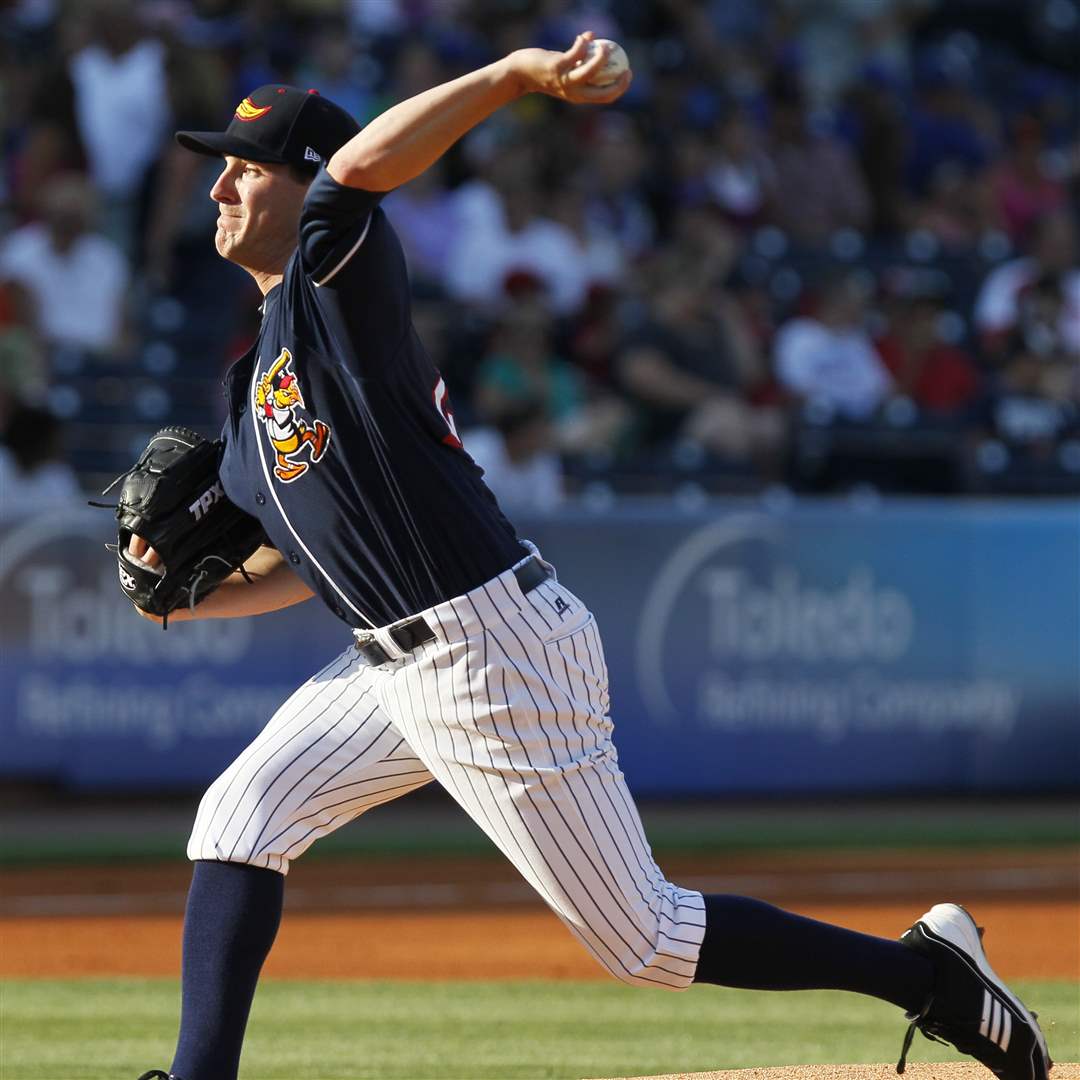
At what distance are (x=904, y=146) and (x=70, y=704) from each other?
750cm

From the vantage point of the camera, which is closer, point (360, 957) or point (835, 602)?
point (360, 957)

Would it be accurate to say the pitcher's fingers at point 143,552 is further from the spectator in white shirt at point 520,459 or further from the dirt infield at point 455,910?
the spectator in white shirt at point 520,459

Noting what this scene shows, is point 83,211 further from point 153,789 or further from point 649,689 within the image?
point 649,689

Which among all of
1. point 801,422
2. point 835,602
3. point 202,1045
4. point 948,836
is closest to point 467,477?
point 202,1045

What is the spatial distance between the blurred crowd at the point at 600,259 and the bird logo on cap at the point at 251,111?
531 cm

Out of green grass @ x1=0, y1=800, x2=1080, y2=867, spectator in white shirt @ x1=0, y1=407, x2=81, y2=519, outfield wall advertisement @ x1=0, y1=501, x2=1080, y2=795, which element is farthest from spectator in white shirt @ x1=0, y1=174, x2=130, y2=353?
green grass @ x1=0, y1=800, x2=1080, y2=867

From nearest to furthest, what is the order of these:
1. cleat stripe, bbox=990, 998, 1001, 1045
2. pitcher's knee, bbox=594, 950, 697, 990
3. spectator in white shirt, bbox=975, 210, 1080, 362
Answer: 1. pitcher's knee, bbox=594, 950, 697, 990
2. cleat stripe, bbox=990, 998, 1001, 1045
3. spectator in white shirt, bbox=975, 210, 1080, 362

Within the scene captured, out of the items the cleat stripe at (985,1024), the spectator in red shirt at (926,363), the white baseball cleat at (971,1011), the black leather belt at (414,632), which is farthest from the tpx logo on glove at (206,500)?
the spectator in red shirt at (926,363)

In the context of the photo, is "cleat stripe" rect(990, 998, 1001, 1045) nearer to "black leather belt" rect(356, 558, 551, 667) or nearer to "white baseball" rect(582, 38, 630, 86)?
"black leather belt" rect(356, 558, 551, 667)

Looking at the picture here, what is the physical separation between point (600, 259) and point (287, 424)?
8.12 m

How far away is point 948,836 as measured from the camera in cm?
925

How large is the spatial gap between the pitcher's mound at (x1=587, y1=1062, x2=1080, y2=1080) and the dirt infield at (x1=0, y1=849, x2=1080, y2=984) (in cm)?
222

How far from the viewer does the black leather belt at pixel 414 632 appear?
3244 millimetres

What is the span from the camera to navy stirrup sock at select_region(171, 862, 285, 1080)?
10.8 ft
